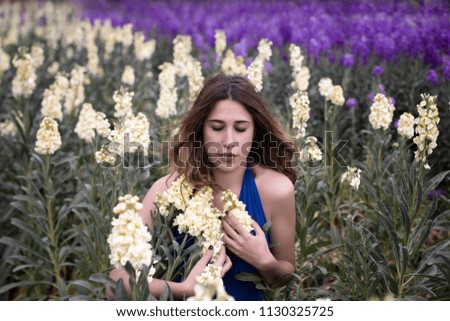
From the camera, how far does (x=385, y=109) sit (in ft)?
9.60

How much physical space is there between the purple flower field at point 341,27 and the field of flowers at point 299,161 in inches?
0.8

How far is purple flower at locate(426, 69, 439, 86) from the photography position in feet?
10.7

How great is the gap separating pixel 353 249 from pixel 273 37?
13.4ft

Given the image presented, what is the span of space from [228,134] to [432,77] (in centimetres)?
157

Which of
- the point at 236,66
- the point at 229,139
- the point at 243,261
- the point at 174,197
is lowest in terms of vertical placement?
the point at 243,261

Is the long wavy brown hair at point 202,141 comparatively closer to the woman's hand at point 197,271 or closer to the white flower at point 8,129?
the woman's hand at point 197,271

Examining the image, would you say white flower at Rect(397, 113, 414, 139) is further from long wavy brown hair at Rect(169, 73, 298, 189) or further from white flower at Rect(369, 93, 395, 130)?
long wavy brown hair at Rect(169, 73, 298, 189)

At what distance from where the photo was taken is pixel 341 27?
5.30 m

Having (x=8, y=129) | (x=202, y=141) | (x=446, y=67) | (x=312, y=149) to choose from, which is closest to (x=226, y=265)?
(x=202, y=141)

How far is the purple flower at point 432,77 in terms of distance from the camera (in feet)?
10.7

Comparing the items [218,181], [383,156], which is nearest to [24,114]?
[218,181]

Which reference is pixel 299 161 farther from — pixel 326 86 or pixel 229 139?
pixel 326 86

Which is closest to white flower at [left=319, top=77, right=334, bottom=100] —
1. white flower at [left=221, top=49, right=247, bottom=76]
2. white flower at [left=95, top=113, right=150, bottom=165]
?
white flower at [left=221, top=49, right=247, bottom=76]

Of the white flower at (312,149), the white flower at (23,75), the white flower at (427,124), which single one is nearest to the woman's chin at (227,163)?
the white flower at (312,149)
